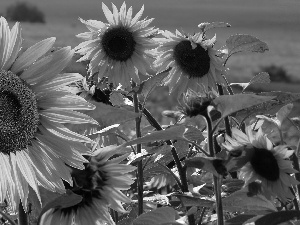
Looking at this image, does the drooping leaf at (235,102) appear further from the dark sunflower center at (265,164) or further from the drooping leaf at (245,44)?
the drooping leaf at (245,44)

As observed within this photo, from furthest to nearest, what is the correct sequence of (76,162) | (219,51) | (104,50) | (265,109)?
(104,50) → (219,51) → (265,109) → (76,162)

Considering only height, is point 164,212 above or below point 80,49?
below

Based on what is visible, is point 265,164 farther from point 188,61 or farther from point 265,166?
point 188,61

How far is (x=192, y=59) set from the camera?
1.22 m

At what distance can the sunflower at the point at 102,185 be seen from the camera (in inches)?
30.6

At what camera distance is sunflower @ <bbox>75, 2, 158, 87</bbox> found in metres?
1.21

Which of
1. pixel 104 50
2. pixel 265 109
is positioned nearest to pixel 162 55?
pixel 104 50

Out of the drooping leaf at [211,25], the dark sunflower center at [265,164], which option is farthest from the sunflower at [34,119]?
the drooping leaf at [211,25]

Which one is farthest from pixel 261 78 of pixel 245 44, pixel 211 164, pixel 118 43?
pixel 211 164

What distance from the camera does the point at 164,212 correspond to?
80 centimetres

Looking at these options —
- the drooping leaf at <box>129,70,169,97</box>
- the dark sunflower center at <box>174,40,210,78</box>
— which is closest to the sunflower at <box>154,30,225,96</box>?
the dark sunflower center at <box>174,40,210,78</box>

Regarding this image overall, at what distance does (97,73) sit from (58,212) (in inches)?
18.7

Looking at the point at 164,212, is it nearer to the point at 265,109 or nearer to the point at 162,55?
the point at 265,109

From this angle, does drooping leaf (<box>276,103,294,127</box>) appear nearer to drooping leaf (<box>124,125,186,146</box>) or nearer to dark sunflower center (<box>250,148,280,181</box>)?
dark sunflower center (<box>250,148,280,181</box>)
